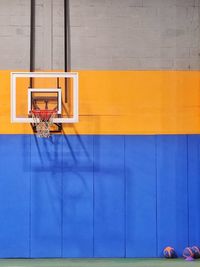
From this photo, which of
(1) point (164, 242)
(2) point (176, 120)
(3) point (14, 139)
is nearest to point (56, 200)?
(3) point (14, 139)

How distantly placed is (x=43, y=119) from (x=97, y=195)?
153cm

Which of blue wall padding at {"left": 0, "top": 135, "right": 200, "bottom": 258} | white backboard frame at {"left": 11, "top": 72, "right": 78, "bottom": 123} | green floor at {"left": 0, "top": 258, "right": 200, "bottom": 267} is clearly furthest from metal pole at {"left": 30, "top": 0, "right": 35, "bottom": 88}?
green floor at {"left": 0, "top": 258, "right": 200, "bottom": 267}

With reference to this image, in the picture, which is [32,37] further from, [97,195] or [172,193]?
[172,193]

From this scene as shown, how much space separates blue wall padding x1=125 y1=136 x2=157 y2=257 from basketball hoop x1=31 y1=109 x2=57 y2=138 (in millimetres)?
1335

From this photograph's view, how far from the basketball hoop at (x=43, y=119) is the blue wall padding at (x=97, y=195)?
44 centimetres

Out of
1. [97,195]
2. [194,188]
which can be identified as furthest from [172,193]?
[97,195]

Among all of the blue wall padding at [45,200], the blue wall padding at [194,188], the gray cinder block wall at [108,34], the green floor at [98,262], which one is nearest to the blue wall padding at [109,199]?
the green floor at [98,262]

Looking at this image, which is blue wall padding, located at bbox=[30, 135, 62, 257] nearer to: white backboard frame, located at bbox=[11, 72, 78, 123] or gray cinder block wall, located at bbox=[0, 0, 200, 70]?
white backboard frame, located at bbox=[11, 72, 78, 123]

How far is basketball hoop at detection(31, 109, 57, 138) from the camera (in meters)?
6.59

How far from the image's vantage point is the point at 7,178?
6992mm

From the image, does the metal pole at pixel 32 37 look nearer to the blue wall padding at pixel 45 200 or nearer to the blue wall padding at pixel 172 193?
the blue wall padding at pixel 45 200

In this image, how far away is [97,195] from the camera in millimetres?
7043

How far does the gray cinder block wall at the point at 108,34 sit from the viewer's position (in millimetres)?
7160

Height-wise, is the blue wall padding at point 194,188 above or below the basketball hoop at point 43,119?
below
